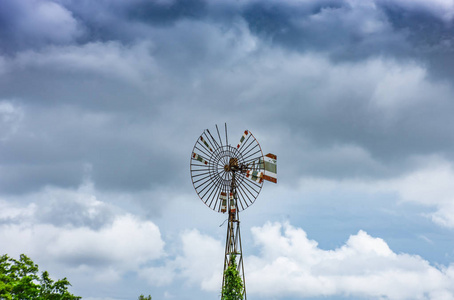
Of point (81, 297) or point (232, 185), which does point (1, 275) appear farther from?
point (232, 185)

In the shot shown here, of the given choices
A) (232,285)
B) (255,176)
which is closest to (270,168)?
(255,176)

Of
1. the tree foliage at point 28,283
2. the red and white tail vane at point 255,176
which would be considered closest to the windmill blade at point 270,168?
the red and white tail vane at point 255,176

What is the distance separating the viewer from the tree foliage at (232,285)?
4128 cm

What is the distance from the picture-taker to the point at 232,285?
41344 millimetres

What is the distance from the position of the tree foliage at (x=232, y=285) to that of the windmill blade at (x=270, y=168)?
26.2 feet

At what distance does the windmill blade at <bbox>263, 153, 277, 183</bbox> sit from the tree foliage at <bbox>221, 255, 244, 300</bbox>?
7.99 metres

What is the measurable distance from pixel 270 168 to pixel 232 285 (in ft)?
33.2

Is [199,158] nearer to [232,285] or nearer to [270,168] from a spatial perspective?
[270,168]

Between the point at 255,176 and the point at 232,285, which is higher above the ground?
the point at 255,176

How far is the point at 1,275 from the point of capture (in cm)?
4750

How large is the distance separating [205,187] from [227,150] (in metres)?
3.72

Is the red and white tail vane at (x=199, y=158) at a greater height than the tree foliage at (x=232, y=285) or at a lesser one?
greater

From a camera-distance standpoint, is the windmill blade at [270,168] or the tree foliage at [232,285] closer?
the tree foliage at [232,285]

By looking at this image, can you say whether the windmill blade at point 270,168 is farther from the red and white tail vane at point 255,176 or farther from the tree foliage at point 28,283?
the tree foliage at point 28,283
